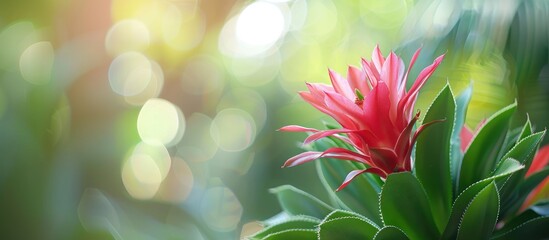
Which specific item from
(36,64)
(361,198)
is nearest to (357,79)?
(361,198)

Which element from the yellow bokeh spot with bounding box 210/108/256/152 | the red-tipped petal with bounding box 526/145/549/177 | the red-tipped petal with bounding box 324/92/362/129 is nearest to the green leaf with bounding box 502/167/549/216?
the red-tipped petal with bounding box 526/145/549/177

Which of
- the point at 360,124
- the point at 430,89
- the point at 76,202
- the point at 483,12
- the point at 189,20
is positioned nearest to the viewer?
the point at 360,124

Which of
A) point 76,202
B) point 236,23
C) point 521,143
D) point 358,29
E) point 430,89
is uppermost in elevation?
point 236,23

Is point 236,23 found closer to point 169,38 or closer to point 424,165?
point 169,38

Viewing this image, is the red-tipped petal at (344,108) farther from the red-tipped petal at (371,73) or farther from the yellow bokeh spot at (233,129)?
the yellow bokeh spot at (233,129)

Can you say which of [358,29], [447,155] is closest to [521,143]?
[447,155]

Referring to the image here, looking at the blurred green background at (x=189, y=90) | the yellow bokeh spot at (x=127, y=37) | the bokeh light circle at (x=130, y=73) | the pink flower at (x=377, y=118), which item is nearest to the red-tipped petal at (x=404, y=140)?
the pink flower at (x=377, y=118)

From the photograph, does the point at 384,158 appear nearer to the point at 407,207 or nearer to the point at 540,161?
the point at 407,207
